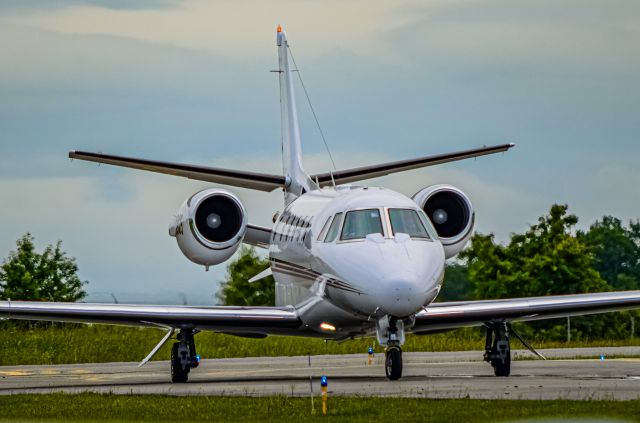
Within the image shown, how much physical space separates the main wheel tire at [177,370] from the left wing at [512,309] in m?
4.29

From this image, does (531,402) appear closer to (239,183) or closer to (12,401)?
(12,401)

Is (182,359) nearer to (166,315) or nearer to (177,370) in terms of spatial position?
(177,370)

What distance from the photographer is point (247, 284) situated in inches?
Answer: 3398

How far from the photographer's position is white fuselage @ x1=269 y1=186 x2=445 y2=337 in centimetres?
2250

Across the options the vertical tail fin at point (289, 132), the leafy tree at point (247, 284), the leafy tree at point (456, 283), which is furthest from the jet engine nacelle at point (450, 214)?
the leafy tree at point (247, 284)

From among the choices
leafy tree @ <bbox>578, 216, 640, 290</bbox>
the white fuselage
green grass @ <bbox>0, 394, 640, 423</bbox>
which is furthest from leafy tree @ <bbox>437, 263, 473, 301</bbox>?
green grass @ <bbox>0, 394, 640, 423</bbox>

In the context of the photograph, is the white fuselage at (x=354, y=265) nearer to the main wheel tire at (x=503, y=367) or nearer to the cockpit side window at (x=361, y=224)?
the cockpit side window at (x=361, y=224)

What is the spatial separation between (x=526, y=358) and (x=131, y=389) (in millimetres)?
13548

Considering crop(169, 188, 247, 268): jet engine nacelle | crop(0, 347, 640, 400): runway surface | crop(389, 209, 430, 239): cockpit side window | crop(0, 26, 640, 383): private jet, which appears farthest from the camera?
crop(169, 188, 247, 268): jet engine nacelle

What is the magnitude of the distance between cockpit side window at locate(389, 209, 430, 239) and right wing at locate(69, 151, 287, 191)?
20.3 feet

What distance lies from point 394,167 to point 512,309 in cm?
561

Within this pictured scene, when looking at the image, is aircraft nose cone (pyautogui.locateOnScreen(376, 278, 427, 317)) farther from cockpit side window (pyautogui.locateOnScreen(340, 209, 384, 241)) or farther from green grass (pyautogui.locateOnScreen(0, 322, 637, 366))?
green grass (pyautogui.locateOnScreen(0, 322, 637, 366))

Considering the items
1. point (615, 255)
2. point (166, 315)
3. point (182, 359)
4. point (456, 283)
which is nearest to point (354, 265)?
point (166, 315)

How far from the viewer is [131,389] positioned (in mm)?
23562
